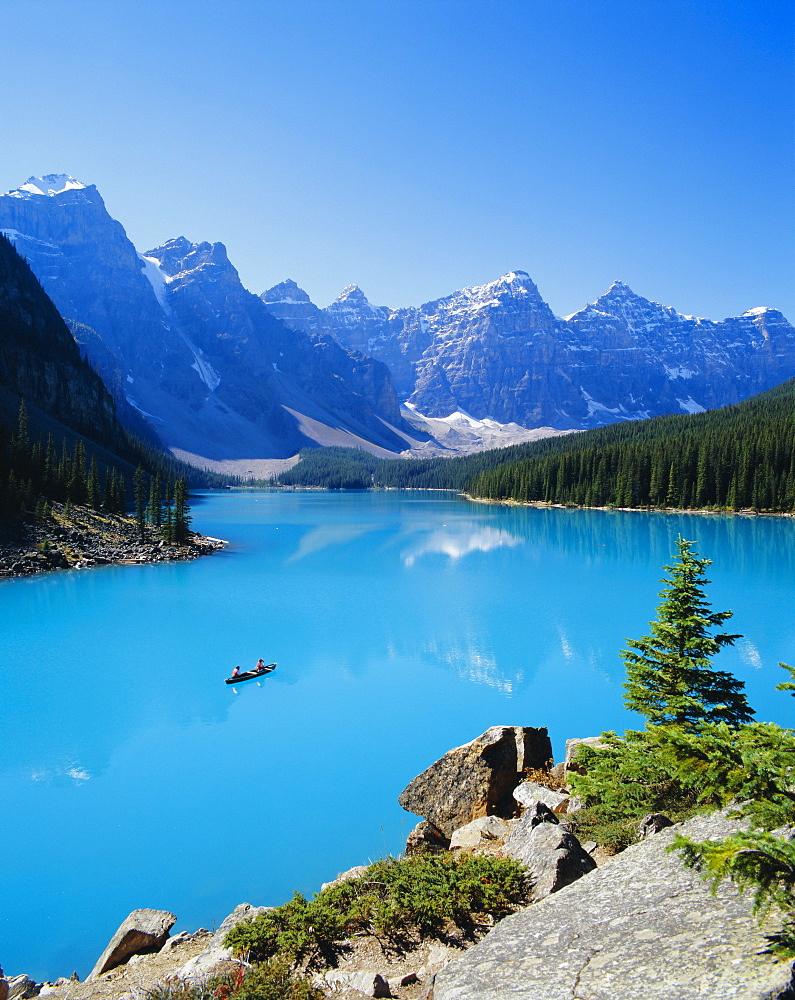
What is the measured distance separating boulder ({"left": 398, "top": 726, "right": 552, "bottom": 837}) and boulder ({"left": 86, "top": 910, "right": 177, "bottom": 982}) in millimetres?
5302

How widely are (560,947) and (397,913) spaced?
10.4ft

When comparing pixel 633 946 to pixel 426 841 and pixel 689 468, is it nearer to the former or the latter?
pixel 426 841

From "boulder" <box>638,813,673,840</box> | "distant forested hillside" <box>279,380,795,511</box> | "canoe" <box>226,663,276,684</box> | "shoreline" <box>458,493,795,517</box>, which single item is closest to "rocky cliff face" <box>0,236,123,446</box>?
"shoreline" <box>458,493,795,517</box>

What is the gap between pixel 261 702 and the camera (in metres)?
23.1

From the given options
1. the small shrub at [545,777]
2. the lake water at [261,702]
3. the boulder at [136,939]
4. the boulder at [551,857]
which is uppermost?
the boulder at [551,857]

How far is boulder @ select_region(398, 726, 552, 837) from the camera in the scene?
12.4 m

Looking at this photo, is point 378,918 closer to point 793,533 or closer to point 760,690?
point 760,690

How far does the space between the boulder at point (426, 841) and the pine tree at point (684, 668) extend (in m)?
4.33

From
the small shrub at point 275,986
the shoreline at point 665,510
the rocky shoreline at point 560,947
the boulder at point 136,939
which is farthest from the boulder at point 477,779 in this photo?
the shoreline at point 665,510

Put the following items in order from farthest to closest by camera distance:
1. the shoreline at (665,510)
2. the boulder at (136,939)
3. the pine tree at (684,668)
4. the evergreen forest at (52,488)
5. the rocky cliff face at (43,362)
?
the rocky cliff face at (43,362)
the shoreline at (665,510)
the evergreen forest at (52,488)
the pine tree at (684,668)
the boulder at (136,939)

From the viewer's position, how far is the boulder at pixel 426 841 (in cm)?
1066

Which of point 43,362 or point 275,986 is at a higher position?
point 43,362

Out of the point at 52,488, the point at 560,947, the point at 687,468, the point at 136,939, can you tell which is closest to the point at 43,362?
the point at 52,488

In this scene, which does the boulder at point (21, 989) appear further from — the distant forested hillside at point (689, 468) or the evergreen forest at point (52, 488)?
the distant forested hillside at point (689, 468)
